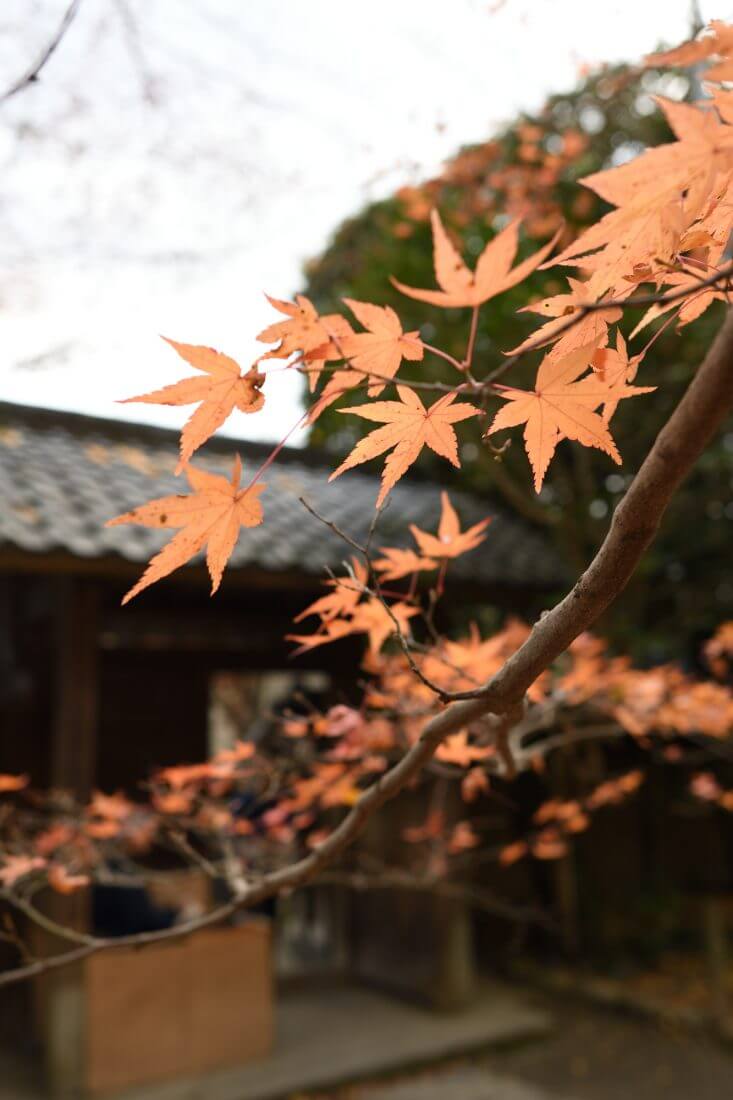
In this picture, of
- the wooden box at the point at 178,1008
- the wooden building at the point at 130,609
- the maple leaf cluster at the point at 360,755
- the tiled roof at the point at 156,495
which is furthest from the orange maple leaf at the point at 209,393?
the wooden box at the point at 178,1008

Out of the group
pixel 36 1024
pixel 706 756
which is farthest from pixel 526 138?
pixel 36 1024

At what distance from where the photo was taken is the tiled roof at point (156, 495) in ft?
13.2

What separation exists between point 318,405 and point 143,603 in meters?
5.42

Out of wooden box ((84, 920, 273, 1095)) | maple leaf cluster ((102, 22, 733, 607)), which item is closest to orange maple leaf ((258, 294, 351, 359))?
maple leaf cluster ((102, 22, 733, 607))

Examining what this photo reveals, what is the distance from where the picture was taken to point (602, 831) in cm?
747

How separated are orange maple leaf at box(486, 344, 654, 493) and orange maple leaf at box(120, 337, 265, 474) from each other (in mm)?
231

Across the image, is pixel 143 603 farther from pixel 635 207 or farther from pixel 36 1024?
pixel 635 207

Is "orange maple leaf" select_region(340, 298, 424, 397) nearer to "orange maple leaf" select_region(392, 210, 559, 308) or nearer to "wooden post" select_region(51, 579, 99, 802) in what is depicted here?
"orange maple leaf" select_region(392, 210, 559, 308)

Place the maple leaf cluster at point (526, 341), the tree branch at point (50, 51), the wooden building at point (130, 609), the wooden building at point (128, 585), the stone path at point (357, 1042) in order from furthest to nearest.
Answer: the stone path at point (357, 1042) → the wooden building at point (130, 609) → the wooden building at point (128, 585) → the tree branch at point (50, 51) → the maple leaf cluster at point (526, 341)

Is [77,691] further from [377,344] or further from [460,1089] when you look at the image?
[377,344]

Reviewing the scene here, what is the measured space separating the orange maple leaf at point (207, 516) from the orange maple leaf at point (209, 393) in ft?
0.14

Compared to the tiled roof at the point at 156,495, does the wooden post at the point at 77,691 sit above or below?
below

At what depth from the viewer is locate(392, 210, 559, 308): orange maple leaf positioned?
70cm

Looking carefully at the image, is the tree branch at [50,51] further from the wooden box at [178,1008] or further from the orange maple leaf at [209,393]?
the wooden box at [178,1008]
